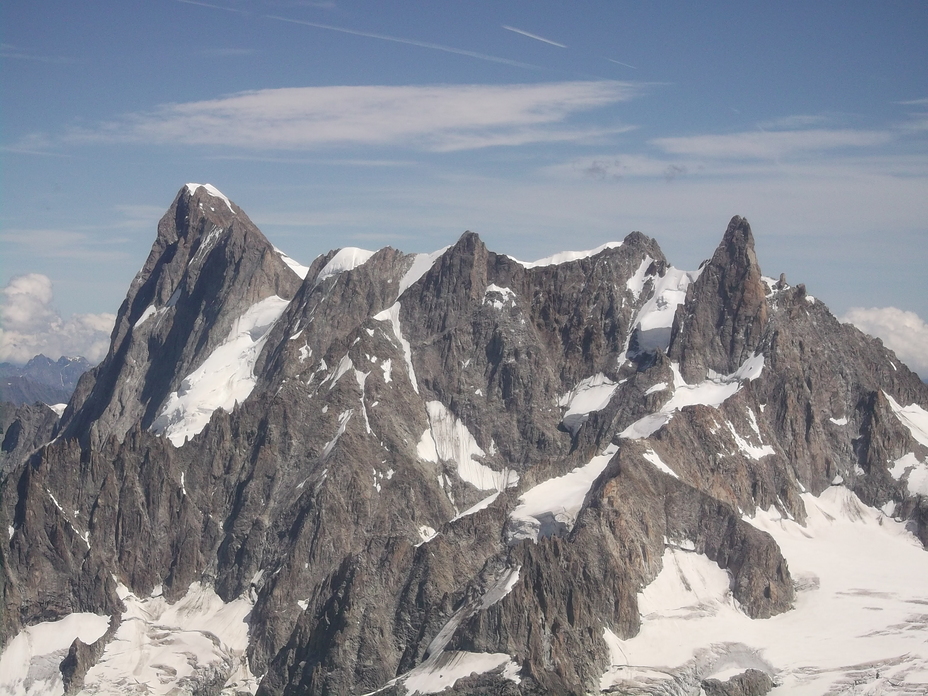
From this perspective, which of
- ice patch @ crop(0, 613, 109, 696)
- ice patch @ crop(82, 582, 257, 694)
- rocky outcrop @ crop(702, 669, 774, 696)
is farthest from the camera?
ice patch @ crop(82, 582, 257, 694)

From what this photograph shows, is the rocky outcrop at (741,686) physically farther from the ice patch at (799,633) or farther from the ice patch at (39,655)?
the ice patch at (39,655)

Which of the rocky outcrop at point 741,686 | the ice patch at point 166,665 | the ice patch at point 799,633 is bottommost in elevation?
the rocky outcrop at point 741,686

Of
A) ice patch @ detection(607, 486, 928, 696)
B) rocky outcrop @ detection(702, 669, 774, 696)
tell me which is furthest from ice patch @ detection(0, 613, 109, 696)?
rocky outcrop @ detection(702, 669, 774, 696)

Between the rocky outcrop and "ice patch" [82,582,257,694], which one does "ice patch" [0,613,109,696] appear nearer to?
"ice patch" [82,582,257,694]

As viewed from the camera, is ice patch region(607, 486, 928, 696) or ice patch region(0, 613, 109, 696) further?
ice patch region(0, 613, 109, 696)

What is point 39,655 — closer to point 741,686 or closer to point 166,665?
point 166,665

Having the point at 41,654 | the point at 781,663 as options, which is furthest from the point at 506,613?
the point at 41,654

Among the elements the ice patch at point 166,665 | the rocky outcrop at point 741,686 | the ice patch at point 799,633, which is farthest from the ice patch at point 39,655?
the rocky outcrop at point 741,686


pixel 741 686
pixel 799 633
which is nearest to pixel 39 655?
pixel 741 686

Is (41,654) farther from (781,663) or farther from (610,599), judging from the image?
(781,663)
